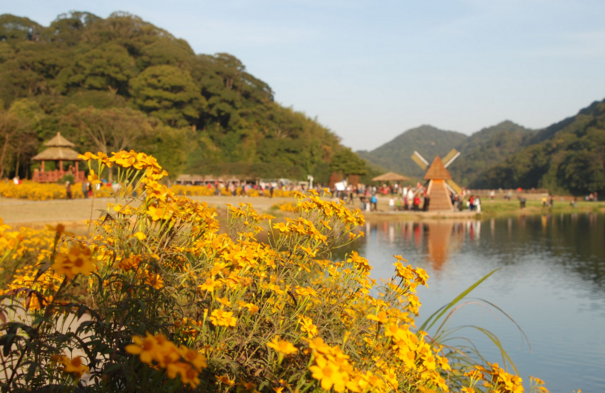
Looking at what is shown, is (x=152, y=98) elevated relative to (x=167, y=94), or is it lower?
lower

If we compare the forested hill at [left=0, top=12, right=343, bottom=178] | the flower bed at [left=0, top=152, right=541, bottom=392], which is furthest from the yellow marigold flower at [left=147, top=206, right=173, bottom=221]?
the forested hill at [left=0, top=12, right=343, bottom=178]

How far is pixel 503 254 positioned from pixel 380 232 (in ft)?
19.6

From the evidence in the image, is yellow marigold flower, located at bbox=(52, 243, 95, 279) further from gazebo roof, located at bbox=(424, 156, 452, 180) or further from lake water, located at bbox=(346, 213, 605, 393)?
gazebo roof, located at bbox=(424, 156, 452, 180)

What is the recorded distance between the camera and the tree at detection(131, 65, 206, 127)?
59.7 meters

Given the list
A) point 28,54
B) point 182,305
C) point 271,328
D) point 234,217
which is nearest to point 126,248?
point 182,305

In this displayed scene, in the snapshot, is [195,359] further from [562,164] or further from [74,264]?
[562,164]

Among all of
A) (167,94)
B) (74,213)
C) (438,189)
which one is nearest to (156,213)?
(74,213)

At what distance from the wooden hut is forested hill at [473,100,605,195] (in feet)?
136

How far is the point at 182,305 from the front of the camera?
84.1 inches

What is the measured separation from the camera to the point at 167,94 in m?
60.0

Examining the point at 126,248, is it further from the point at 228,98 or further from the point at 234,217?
the point at 228,98

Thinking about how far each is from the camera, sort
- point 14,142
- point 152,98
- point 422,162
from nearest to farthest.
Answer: point 422,162, point 14,142, point 152,98

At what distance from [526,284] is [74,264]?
468 inches

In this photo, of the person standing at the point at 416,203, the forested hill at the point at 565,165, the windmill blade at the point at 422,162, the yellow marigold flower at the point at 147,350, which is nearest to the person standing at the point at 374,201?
the person standing at the point at 416,203
